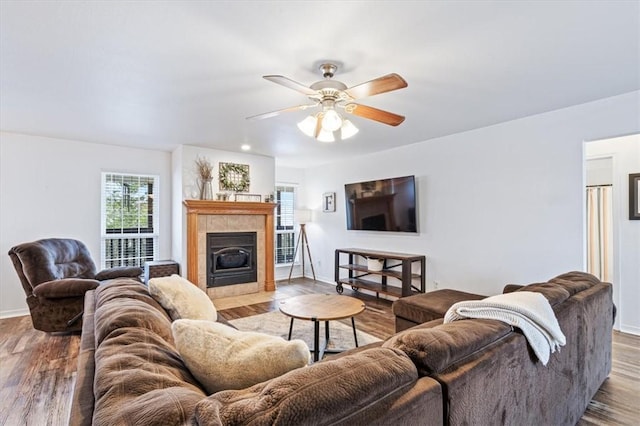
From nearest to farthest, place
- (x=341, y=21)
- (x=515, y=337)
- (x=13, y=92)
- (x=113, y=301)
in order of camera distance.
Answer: (x=515, y=337) < (x=113, y=301) < (x=341, y=21) < (x=13, y=92)

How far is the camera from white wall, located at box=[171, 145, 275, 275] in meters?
4.91

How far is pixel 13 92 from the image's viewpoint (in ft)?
9.28

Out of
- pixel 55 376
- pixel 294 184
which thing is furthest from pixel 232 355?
pixel 294 184

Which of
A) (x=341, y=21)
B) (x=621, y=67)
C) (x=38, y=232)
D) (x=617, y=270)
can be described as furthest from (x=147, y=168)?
(x=617, y=270)

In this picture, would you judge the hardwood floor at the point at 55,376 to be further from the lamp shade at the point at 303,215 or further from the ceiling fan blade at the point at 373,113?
the lamp shade at the point at 303,215

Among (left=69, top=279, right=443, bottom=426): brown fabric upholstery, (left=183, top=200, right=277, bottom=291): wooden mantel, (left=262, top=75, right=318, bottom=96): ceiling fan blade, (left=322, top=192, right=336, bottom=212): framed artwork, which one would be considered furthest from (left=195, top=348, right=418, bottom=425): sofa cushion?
(left=322, top=192, right=336, bottom=212): framed artwork

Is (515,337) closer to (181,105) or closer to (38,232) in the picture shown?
(181,105)

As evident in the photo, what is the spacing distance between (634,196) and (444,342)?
384 cm

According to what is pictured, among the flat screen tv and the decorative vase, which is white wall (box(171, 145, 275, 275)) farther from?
the flat screen tv

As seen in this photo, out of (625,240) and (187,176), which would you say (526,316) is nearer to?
(625,240)

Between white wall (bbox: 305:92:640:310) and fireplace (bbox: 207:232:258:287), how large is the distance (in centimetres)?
225

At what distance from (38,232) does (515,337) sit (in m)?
5.61

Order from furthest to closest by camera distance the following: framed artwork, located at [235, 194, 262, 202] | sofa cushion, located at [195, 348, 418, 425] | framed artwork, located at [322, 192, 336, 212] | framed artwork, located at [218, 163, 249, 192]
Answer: framed artwork, located at [322, 192, 336, 212] < framed artwork, located at [235, 194, 262, 202] < framed artwork, located at [218, 163, 249, 192] < sofa cushion, located at [195, 348, 418, 425]

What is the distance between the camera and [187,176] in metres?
4.95
